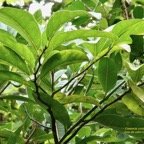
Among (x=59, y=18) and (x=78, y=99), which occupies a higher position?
(x=59, y=18)

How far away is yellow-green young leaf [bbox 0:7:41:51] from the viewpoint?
20.0 inches

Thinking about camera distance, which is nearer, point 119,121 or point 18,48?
point 18,48

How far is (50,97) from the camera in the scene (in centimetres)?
62

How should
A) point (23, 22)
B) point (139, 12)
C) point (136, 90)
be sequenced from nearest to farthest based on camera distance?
point (23, 22) < point (136, 90) < point (139, 12)

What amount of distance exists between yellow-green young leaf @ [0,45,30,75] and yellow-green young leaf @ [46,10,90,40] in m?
0.08

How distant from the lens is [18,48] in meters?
0.58

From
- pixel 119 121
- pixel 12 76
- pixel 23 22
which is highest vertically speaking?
pixel 23 22

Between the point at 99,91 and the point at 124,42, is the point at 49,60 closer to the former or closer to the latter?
the point at 124,42

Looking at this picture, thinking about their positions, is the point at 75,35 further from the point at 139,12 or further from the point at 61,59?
the point at 139,12

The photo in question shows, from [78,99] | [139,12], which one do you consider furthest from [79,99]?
[139,12]

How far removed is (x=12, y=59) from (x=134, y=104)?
27cm

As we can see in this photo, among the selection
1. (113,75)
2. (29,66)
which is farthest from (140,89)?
(29,66)

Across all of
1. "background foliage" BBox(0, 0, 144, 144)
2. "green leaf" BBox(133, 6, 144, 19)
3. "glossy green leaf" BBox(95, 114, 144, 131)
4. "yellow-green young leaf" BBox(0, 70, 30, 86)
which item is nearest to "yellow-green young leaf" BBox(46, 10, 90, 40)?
"background foliage" BBox(0, 0, 144, 144)

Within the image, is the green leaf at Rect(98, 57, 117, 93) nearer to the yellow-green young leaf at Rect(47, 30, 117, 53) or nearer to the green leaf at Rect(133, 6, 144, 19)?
the yellow-green young leaf at Rect(47, 30, 117, 53)
